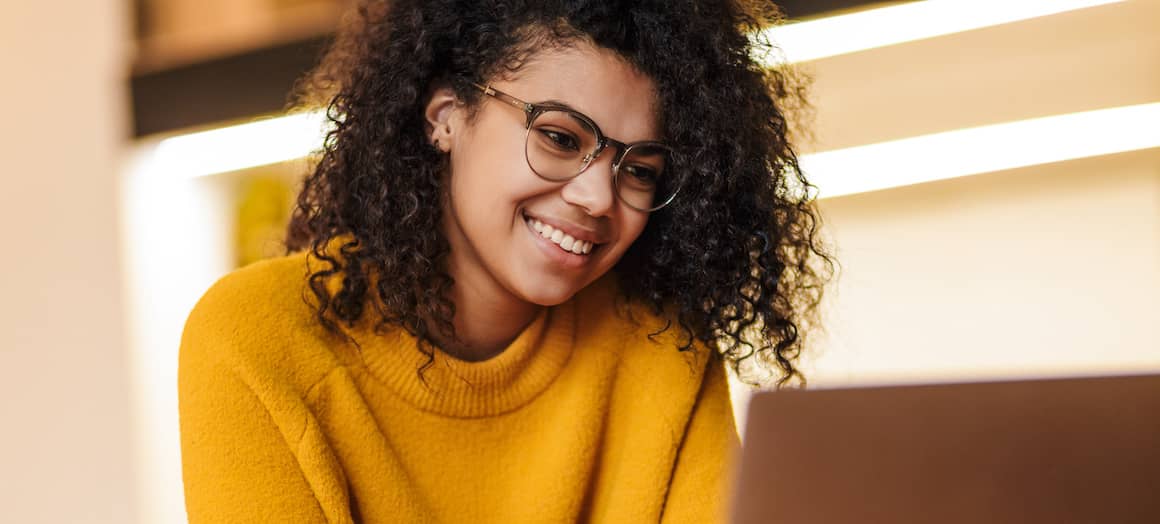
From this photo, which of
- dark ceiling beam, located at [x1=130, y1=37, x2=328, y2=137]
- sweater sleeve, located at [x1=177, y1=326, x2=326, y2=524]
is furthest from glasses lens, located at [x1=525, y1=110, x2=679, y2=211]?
dark ceiling beam, located at [x1=130, y1=37, x2=328, y2=137]

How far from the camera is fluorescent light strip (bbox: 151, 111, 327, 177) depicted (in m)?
2.49

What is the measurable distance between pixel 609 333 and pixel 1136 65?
1.64 metres

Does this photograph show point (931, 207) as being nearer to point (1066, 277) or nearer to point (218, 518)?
point (1066, 277)

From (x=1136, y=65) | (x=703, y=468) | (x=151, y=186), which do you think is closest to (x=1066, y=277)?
(x=1136, y=65)

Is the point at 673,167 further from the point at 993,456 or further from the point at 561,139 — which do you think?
the point at 993,456

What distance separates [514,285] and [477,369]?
0.43 feet

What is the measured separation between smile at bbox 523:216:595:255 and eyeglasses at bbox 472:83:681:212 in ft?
0.18

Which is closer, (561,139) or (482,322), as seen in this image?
(561,139)

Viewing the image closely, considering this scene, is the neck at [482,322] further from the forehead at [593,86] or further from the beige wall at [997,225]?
the beige wall at [997,225]

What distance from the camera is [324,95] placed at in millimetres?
1434

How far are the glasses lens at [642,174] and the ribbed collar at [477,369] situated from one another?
22 cm

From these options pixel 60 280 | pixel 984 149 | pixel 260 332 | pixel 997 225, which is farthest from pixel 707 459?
pixel 60 280

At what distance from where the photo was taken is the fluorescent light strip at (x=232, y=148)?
2.49 metres

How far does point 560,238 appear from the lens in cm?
110
